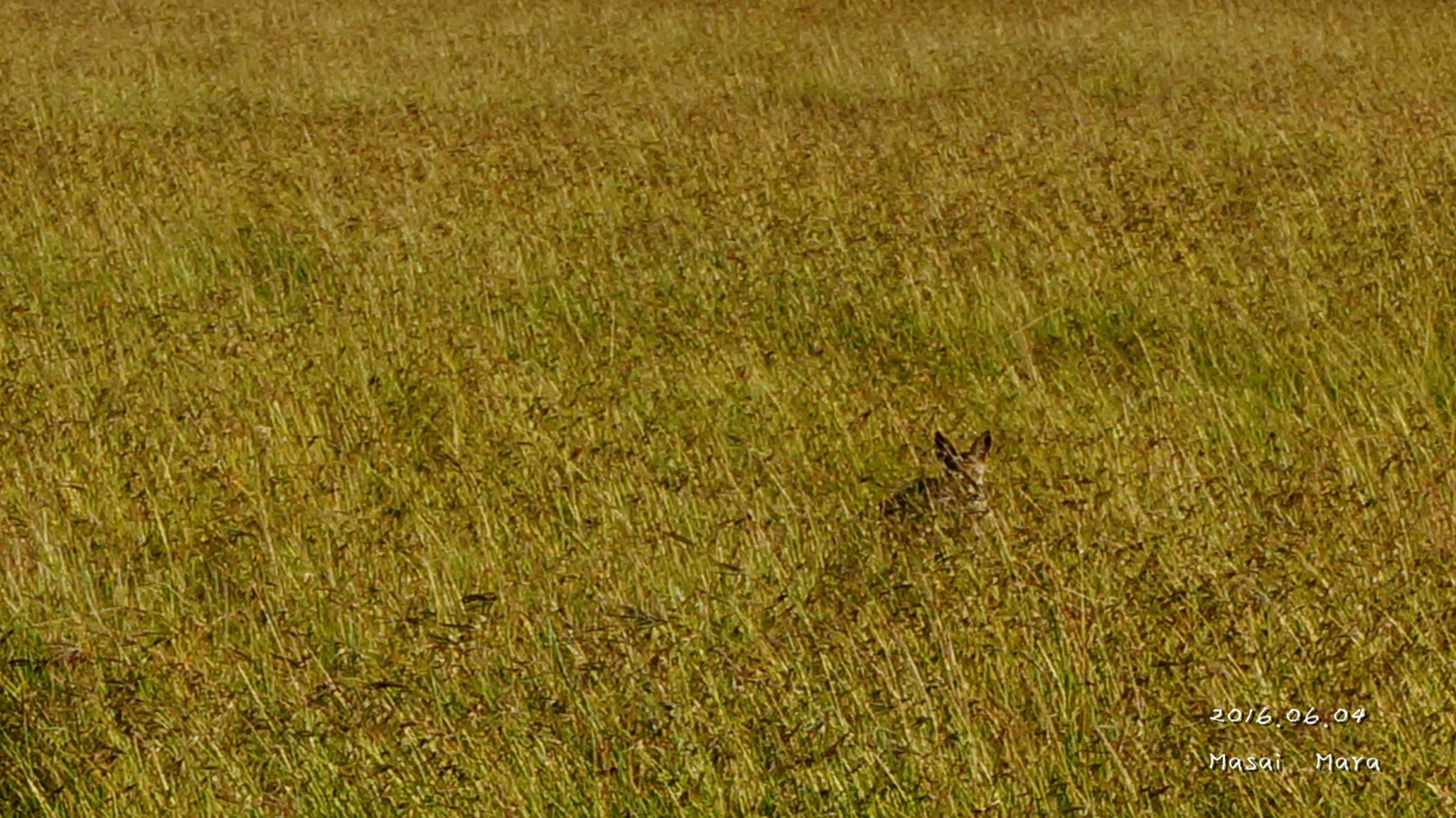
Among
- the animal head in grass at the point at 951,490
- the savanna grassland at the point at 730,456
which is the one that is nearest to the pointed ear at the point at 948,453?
the animal head in grass at the point at 951,490

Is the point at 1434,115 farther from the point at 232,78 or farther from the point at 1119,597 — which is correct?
the point at 232,78

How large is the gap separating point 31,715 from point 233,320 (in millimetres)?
3060

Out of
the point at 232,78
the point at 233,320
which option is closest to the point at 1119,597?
the point at 233,320

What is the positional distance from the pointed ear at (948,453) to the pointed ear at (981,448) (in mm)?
37

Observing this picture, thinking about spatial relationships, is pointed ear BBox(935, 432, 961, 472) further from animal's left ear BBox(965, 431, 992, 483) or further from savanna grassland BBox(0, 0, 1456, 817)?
savanna grassland BBox(0, 0, 1456, 817)

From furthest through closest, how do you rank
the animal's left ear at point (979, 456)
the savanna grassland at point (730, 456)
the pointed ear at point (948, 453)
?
the pointed ear at point (948, 453) < the animal's left ear at point (979, 456) < the savanna grassland at point (730, 456)

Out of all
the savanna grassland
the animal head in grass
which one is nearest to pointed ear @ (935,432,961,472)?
the animal head in grass

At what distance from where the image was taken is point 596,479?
172 inches

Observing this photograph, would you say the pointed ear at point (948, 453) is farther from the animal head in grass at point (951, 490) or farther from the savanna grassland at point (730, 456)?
the savanna grassland at point (730, 456)

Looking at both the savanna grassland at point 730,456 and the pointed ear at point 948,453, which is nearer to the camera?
the savanna grassland at point 730,456

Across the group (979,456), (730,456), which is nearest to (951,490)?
(979,456)

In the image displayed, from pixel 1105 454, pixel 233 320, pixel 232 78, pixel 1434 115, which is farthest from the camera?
pixel 232 78

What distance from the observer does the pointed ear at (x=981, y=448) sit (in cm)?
428

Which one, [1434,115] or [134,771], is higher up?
[134,771]
